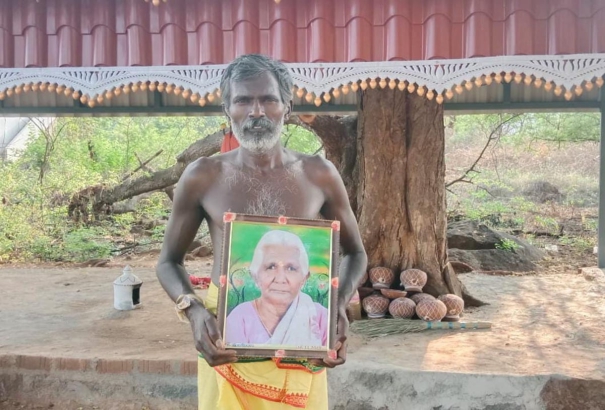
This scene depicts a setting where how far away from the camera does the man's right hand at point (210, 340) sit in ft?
5.27

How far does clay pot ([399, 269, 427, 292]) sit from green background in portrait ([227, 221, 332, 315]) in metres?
4.39

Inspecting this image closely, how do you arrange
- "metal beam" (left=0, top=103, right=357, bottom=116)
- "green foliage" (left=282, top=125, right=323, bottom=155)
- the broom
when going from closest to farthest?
the broom
"metal beam" (left=0, top=103, right=357, bottom=116)
"green foliage" (left=282, top=125, right=323, bottom=155)

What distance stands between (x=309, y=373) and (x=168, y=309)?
482 centimetres

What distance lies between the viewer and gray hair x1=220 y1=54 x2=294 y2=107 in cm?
184

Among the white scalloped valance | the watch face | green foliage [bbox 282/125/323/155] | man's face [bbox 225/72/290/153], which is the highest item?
green foliage [bbox 282/125/323/155]

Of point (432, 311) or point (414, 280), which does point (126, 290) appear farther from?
point (432, 311)

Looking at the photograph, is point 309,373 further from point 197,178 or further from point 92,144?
point 92,144

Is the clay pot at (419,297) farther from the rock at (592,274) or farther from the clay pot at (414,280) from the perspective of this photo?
the rock at (592,274)

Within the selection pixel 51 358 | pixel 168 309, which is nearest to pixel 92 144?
pixel 168 309

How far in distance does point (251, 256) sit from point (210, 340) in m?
0.25

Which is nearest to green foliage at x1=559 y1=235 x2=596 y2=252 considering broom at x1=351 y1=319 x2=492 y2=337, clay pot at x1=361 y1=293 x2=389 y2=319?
broom at x1=351 y1=319 x2=492 y2=337

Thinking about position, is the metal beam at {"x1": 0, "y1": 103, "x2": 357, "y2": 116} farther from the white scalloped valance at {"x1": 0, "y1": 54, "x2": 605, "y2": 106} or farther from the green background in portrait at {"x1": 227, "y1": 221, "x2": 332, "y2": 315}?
the green background in portrait at {"x1": 227, "y1": 221, "x2": 332, "y2": 315}

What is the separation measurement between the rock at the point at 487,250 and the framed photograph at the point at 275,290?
27.1 ft

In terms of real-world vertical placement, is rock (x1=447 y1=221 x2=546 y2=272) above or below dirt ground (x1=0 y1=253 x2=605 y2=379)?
above
